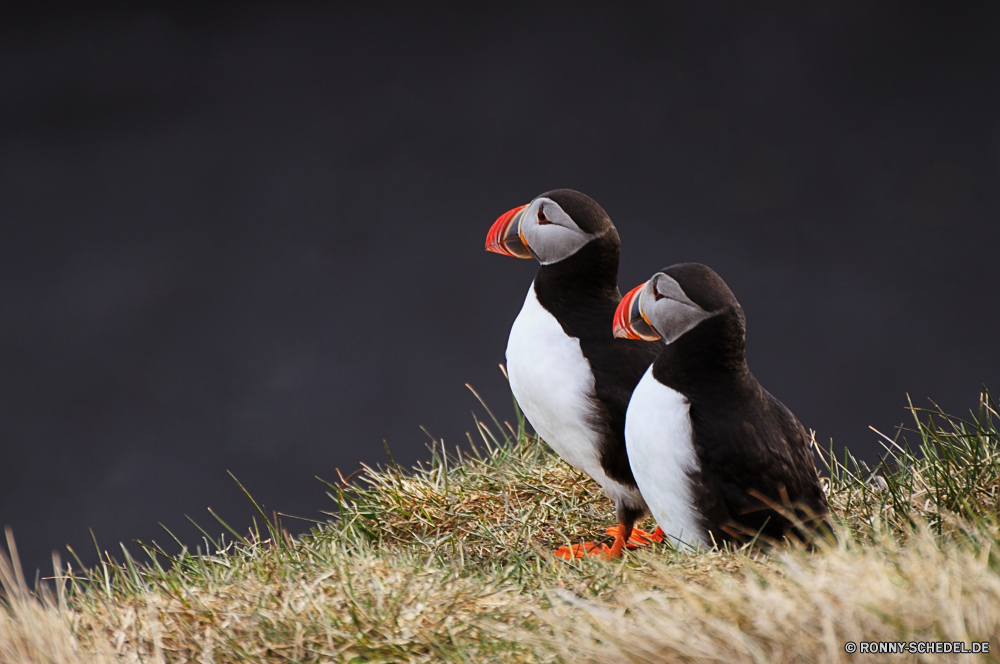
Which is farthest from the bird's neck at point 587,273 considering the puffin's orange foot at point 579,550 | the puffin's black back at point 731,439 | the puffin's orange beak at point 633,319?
the puffin's orange foot at point 579,550

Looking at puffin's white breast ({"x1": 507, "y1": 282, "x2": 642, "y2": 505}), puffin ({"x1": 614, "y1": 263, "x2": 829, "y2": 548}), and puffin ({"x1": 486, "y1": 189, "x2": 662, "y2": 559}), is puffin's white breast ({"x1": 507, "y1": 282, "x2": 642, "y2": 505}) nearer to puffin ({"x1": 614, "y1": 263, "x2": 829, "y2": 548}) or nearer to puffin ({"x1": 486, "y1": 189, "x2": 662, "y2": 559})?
puffin ({"x1": 486, "y1": 189, "x2": 662, "y2": 559})

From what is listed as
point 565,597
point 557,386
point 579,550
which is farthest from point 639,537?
point 565,597

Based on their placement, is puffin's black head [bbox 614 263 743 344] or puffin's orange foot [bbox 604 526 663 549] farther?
puffin's orange foot [bbox 604 526 663 549]

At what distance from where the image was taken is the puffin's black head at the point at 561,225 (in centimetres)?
294

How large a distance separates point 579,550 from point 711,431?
743mm

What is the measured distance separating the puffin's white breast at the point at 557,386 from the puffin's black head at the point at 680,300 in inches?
15.1

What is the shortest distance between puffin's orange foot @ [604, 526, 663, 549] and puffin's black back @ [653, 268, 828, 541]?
23.8 inches

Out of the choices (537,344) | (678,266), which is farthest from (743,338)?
(537,344)

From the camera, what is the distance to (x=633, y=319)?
8.83ft

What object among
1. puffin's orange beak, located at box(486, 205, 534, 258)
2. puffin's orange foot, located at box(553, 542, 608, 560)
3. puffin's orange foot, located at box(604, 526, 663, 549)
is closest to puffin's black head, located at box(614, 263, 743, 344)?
puffin's orange beak, located at box(486, 205, 534, 258)

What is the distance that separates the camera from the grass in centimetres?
174

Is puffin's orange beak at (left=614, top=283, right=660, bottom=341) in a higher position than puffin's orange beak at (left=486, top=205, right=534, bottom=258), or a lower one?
lower

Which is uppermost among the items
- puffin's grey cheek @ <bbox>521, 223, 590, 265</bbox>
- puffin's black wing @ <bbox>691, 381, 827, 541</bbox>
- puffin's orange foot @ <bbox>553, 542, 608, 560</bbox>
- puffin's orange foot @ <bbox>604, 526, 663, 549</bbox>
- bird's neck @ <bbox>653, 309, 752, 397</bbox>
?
puffin's grey cheek @ <bbox>521, 223, 590, 265</bbox>

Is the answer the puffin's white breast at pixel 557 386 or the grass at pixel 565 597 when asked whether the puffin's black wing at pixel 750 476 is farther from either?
the puffin's white breast at pixel 557 386
